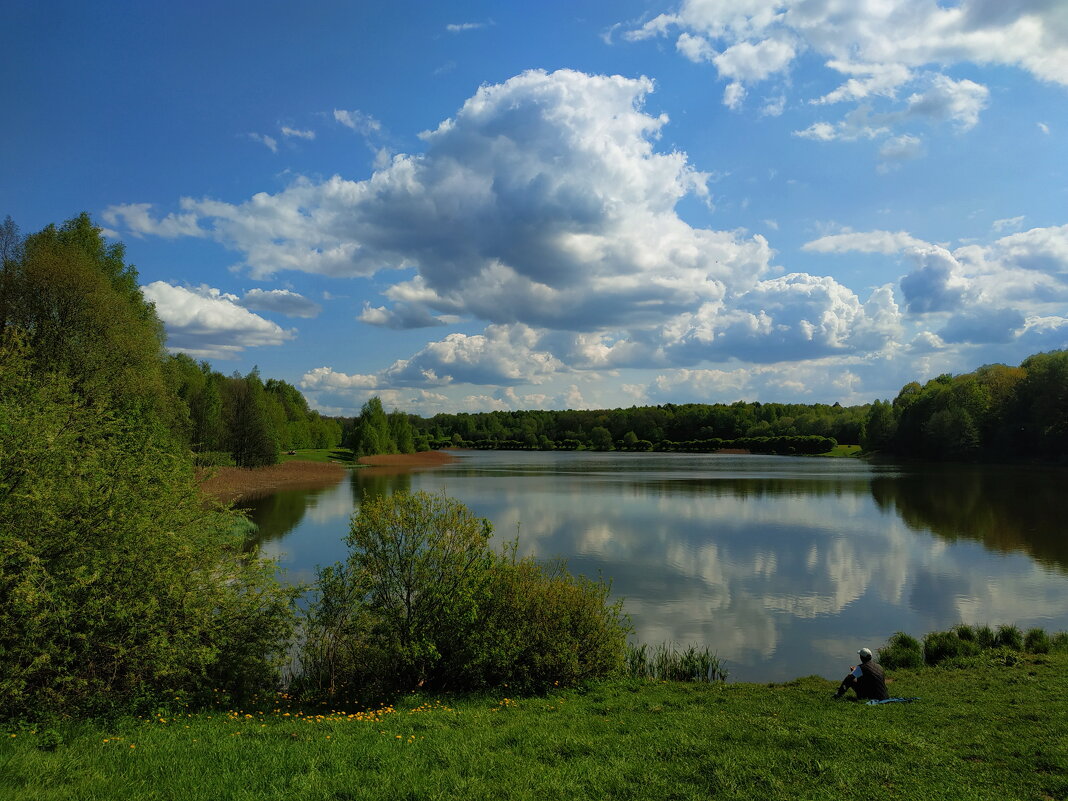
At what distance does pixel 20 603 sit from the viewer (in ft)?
25.4

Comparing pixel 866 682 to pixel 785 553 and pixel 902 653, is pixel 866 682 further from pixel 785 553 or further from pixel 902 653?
pixel 785 553

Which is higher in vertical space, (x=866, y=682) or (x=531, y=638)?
(x=531, y=638)

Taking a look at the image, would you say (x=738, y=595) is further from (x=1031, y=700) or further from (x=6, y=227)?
(x=6, y=227)

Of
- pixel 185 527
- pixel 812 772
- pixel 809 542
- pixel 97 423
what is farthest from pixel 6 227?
pixel 809 542

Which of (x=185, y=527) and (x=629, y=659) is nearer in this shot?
(x=185, y=527)

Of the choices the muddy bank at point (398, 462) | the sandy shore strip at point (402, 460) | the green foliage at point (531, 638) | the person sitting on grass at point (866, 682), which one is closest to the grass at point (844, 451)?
the sandy shore strip at point (402, 460)

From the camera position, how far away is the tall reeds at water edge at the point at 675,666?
1316 cm

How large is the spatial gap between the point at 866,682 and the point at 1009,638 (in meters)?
6.98

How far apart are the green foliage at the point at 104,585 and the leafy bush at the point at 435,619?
115cm

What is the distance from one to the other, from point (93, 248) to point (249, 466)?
119 feet

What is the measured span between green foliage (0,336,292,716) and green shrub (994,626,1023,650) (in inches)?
603

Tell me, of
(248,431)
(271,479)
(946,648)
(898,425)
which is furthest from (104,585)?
(898,425)

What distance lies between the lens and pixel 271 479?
204 ft

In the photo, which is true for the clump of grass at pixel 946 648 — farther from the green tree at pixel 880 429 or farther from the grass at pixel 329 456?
the green tree at pixel 880 429
